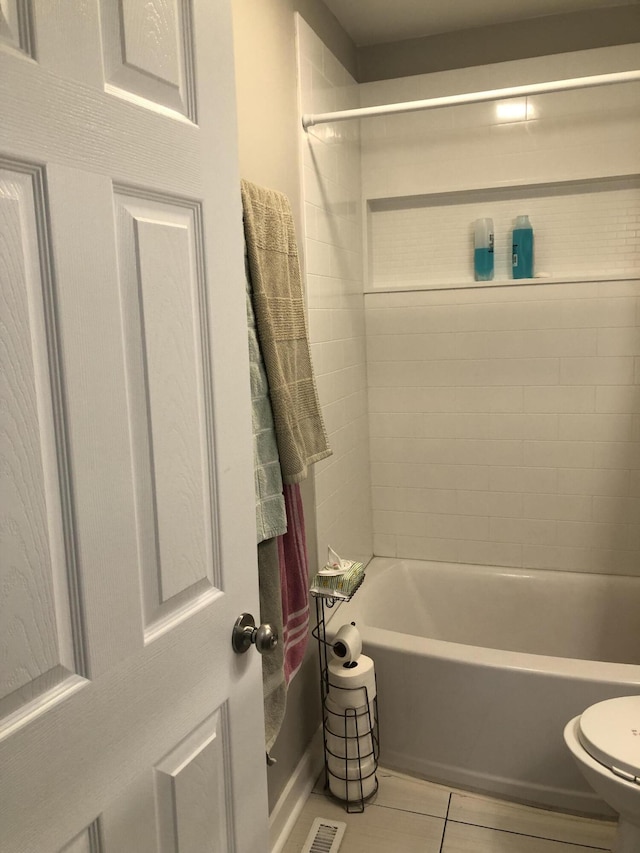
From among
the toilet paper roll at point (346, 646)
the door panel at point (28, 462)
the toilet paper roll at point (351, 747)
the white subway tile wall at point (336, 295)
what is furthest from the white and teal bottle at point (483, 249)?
the door panel at point (28, 462)

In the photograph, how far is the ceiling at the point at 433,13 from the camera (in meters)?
2.53

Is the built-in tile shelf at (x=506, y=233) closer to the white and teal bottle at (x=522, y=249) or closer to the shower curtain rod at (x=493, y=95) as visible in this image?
the white and teal bottle at (x=522, y=249)

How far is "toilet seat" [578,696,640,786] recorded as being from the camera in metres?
1.69

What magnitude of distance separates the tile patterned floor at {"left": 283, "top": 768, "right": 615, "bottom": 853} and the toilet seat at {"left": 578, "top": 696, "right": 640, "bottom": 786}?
0.48 metres

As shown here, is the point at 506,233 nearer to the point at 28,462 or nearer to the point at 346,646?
the point at 346,646

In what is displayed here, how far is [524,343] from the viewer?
2848 millimetres

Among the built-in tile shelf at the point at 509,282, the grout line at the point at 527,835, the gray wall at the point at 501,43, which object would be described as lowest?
the grout line at the point at 527,835

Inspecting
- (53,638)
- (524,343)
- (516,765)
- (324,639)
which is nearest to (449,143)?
(524,343)

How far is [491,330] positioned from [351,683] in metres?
1.51

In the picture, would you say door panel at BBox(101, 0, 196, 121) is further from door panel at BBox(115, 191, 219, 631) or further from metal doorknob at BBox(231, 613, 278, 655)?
→ metal doorknob at BBox(231, 613, 278, 655)

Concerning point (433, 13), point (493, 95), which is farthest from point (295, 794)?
point (433, 13)

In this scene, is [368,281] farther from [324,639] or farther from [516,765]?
[516,765]

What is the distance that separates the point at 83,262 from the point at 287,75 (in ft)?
5.19

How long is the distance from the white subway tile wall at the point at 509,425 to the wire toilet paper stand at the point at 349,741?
0.98m
